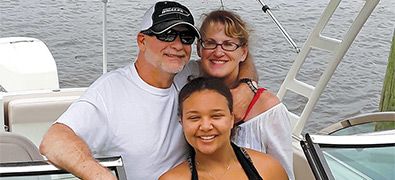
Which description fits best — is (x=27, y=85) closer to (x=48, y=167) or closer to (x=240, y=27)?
(x=240, y=27)

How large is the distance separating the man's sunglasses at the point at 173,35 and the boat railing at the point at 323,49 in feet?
5.42

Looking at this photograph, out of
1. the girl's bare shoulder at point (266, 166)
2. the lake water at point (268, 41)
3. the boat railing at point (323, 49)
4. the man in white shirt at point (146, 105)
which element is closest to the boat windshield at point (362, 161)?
the girl's bare shoulder at point (266, 166)

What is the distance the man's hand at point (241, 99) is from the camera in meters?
2.43

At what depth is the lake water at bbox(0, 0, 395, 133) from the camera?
7.70 metres

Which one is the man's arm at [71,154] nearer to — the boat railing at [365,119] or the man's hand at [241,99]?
the man's hand at [241,99]

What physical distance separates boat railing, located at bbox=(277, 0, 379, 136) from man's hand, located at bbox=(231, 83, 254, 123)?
4.79 ft

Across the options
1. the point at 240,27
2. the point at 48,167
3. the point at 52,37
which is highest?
the point at 240,27

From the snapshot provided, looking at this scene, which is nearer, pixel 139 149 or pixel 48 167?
pixel 48 167

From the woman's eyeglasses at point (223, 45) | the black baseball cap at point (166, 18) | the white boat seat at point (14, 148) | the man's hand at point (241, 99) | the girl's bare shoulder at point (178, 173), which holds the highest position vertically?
the black baseball cap at point (166, 18)

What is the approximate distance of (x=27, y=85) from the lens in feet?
16.0

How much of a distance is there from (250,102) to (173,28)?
0.42 meters

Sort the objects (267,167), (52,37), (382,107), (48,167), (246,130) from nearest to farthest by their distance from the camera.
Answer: (48,167), (267,167), (246,130), (382,107), (52,37)

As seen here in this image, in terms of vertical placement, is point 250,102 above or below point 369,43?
above

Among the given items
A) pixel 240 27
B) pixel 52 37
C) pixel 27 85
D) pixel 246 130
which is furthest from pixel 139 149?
pixel 52 37
